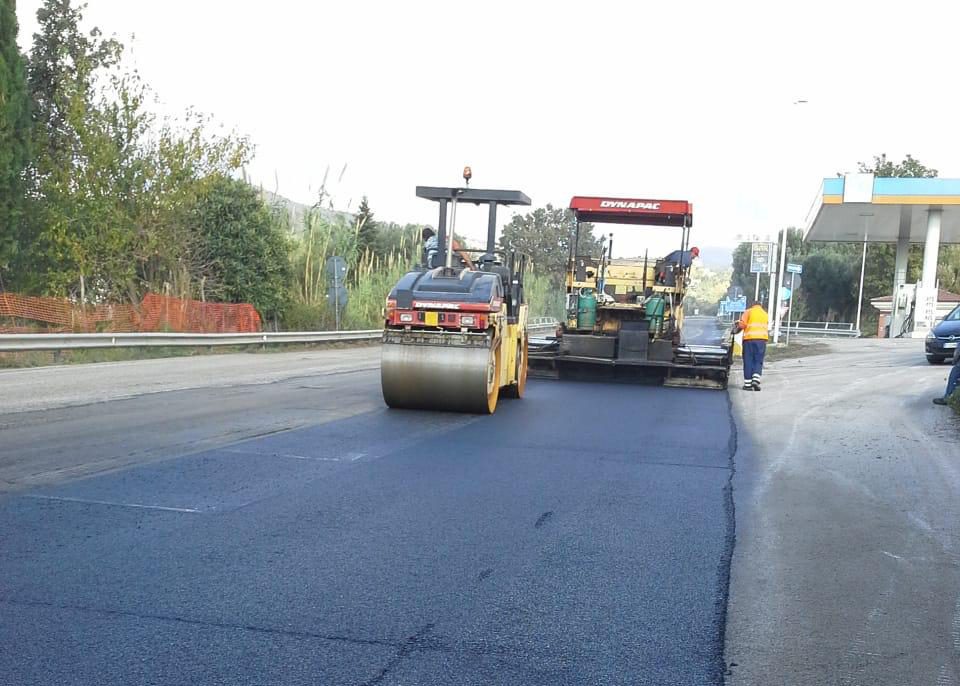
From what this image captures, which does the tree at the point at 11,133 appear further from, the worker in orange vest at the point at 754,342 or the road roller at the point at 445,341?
the worker in orange vest at the point at 754,342

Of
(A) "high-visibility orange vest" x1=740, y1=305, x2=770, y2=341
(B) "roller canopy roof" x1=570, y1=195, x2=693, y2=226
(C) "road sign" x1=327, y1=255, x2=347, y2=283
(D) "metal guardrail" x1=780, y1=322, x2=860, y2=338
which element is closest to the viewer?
(A) "high-visibility orange vest" x1=740, y1=305, x2=770, y2=341

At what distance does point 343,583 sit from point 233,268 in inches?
939

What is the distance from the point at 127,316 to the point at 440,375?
14.1 meters

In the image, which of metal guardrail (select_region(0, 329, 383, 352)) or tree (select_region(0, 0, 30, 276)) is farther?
tree (select_region(0, 0, 30, 276))

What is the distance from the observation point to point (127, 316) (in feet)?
75.9

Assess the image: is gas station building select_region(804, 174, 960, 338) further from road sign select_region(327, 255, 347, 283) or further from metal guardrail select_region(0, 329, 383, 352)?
road sign select_region(327, 255, 347, 283)

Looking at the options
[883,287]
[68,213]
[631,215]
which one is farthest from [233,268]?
[883,287]

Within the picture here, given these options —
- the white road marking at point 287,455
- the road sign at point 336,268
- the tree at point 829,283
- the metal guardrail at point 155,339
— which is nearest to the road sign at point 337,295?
the road sign at point 336,268

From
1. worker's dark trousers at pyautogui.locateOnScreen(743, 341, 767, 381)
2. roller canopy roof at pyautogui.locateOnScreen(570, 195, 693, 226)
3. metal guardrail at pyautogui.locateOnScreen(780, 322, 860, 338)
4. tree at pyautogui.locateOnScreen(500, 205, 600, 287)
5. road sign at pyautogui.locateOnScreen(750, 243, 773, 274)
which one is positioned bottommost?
metal guardrail at pyautogui.locateOnScreen(780, 322, 860, 338)

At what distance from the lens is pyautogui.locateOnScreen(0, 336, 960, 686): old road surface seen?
4.01 m

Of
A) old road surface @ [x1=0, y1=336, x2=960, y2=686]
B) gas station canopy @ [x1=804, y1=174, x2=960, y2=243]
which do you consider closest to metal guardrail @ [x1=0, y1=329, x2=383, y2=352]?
old road surface @ [x1=0, y1=336, x2=960, y2=686]

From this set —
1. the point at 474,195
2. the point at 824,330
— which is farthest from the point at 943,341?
the point at 824,330

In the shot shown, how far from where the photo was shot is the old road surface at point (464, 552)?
13.1 feet

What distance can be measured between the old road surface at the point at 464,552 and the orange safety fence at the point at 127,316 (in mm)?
10126
